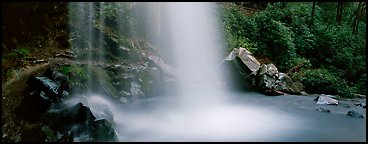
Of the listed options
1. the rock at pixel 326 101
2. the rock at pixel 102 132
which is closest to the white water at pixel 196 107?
the rock at pixel 102 132

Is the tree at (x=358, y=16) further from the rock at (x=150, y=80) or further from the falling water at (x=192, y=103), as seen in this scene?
the rock at (x=150, y=80)

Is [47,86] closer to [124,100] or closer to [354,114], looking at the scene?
[124,100]

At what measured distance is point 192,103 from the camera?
8.53 metres

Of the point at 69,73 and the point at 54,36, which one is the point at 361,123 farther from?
the point at 54,36

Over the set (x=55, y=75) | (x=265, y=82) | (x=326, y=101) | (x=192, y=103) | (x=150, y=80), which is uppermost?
(x=55, y=75)

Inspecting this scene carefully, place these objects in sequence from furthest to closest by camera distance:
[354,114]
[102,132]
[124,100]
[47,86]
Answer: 1. [124,100]
2. [354,114]
3. [47,86]
4. [102,132]

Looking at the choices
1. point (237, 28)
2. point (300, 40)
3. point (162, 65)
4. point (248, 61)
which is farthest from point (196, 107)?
point (300, 40)

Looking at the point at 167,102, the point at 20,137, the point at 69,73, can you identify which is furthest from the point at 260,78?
the point at 20,137

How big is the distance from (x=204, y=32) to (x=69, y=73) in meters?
6.88

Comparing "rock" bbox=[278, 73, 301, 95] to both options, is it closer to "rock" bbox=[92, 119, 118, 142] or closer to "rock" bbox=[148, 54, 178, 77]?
"rock" bbox=[148, 54, 178, 77]

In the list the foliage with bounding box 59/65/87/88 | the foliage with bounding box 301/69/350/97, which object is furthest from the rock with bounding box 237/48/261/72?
the foliage with bounding box 59/65/87/88

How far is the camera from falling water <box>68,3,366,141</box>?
19.0ft

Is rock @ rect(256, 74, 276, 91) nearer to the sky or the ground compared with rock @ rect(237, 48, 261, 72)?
nearer to the ground

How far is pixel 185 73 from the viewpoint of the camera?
10641 millimetres
